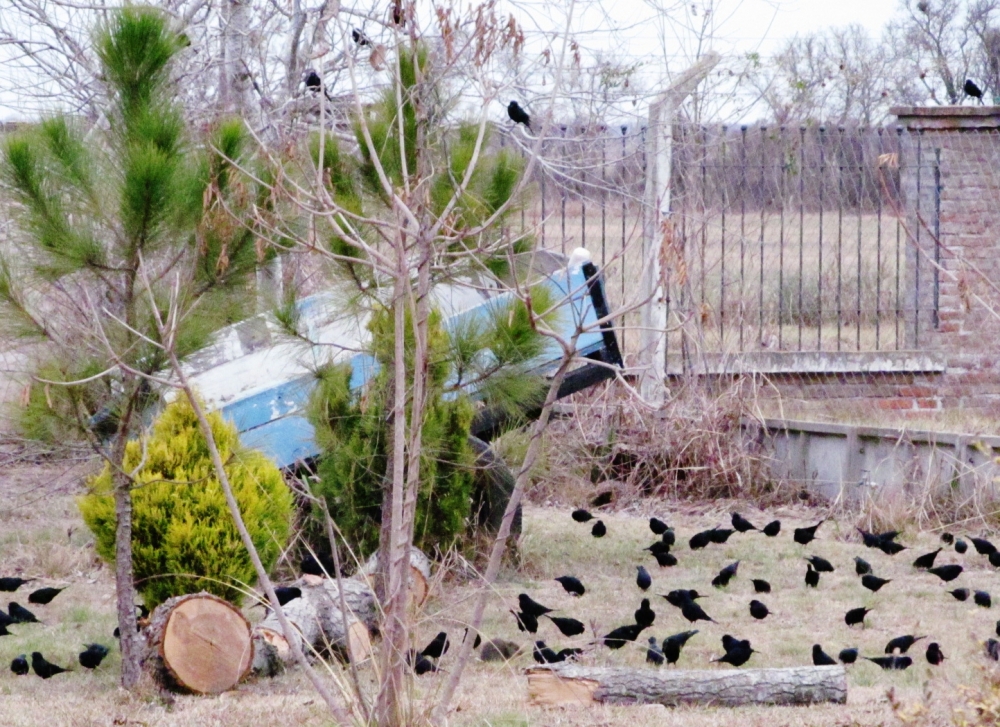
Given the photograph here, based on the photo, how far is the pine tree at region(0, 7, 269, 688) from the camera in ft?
14.3

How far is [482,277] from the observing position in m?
5.45

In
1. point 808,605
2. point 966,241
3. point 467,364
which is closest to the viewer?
point 467,364

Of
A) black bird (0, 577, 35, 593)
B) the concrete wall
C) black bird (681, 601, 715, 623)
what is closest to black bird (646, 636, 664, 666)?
black bird (681, 601, 715, 623)

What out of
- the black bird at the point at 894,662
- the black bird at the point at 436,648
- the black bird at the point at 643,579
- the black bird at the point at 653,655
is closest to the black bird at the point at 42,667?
the black bird at the point at 436,648

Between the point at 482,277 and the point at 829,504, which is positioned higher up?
the point at 482,277

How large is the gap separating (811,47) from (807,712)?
9.70 meters

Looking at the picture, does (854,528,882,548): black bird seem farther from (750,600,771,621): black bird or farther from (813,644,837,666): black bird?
(813,644,837,666): black bird

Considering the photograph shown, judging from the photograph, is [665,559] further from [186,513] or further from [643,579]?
[186,513]

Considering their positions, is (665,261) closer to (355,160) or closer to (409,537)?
(409,537)

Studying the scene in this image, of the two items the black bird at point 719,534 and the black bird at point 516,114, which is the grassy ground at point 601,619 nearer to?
the black bird at point 719,534

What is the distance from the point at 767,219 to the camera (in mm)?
9805

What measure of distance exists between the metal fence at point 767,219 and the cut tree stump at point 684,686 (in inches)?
188

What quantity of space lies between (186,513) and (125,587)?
2.77 ft

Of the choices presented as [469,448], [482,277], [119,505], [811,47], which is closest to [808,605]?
[469,448]
